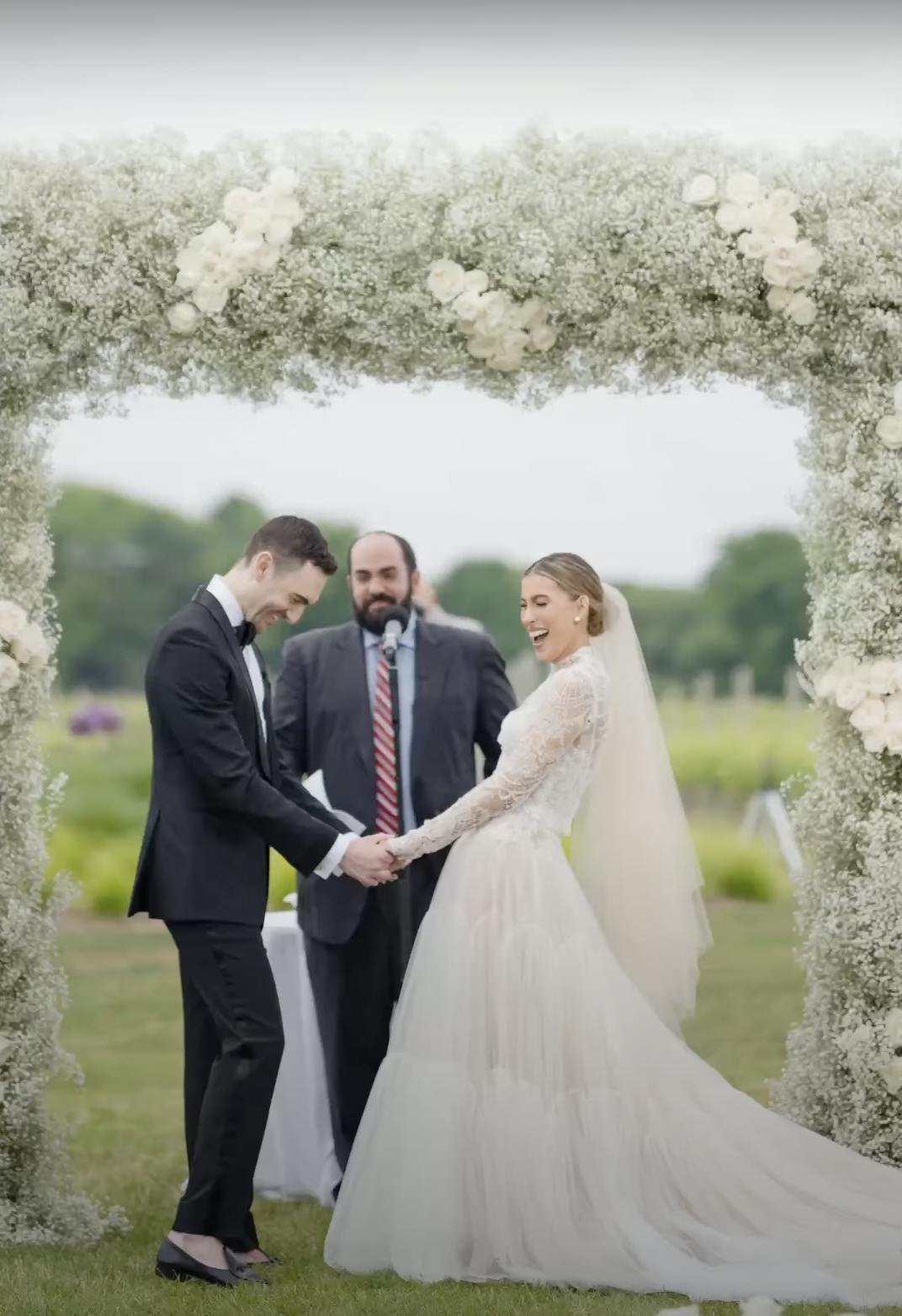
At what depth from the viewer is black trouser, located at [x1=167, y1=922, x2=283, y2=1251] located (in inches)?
165

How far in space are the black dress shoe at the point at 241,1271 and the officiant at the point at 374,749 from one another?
820 millimetres

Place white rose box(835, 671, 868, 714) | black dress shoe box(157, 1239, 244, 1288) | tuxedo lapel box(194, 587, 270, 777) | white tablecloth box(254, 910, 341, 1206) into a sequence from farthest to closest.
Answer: white tablecloth box(254, 910, 341, 1206)
white rose box(835, 671, 868, 714)
tuxedo lapel box(194, 587, 270, 777)
black dress shoe box(157, 1239, 244, 1288)

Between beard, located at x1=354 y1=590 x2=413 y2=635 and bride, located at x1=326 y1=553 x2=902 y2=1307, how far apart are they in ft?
2.25

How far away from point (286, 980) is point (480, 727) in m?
1.23

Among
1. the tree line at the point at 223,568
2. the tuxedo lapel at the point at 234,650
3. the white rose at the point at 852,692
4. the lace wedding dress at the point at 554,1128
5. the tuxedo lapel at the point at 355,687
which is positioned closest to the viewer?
the lace wedding dress at the point at 554,1128

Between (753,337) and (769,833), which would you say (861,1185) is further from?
(769,833)

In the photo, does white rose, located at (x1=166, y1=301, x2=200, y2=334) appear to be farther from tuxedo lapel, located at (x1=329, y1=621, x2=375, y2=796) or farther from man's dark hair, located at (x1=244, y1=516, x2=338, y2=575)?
tuxedo lapel, located at (x1=329, y1=621, x2=375, y2=796)

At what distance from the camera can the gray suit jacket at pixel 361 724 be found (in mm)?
5000

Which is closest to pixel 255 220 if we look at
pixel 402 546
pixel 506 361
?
pixel 506 361

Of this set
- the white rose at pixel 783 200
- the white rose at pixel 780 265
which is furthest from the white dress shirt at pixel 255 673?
the white rose at pixel 783 200

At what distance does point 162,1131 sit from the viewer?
23.5ft

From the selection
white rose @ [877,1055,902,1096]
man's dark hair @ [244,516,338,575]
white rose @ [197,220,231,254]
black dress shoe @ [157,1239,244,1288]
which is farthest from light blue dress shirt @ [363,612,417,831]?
white rose @ [877,1055,902,1096]

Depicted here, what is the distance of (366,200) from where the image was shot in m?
4.66

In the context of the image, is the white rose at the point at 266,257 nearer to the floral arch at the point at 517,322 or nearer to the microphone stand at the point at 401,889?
the floral arch at the point at 517,322
